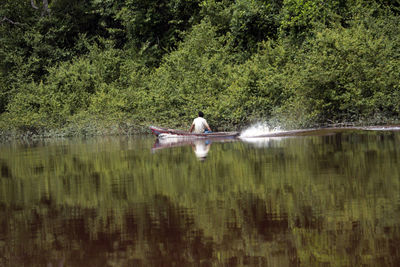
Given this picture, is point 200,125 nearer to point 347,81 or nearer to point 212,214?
point 347,81

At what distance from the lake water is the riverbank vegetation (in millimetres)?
13301

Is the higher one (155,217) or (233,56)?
(233,56)

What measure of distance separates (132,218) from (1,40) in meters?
43.6

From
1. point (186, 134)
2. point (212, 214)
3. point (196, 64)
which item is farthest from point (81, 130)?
point (212, 214)

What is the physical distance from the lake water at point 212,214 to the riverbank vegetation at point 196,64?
13.3 m

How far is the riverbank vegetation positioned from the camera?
27672 millimetres

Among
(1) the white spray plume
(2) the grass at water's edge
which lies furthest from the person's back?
(2) the grass at water's edge

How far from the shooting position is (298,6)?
35781 millimetres

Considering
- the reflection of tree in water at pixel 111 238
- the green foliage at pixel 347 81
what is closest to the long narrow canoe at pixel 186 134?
the green foliage at pixel 347 81

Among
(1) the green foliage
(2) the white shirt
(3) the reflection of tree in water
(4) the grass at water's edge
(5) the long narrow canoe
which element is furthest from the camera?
(4) the grass at water's edge

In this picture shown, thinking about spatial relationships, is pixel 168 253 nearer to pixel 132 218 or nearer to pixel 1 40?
pixel 132 218

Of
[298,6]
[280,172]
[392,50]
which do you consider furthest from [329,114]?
[280,172]

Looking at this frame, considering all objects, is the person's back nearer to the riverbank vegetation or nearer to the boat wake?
the boat wake

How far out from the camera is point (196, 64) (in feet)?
116
